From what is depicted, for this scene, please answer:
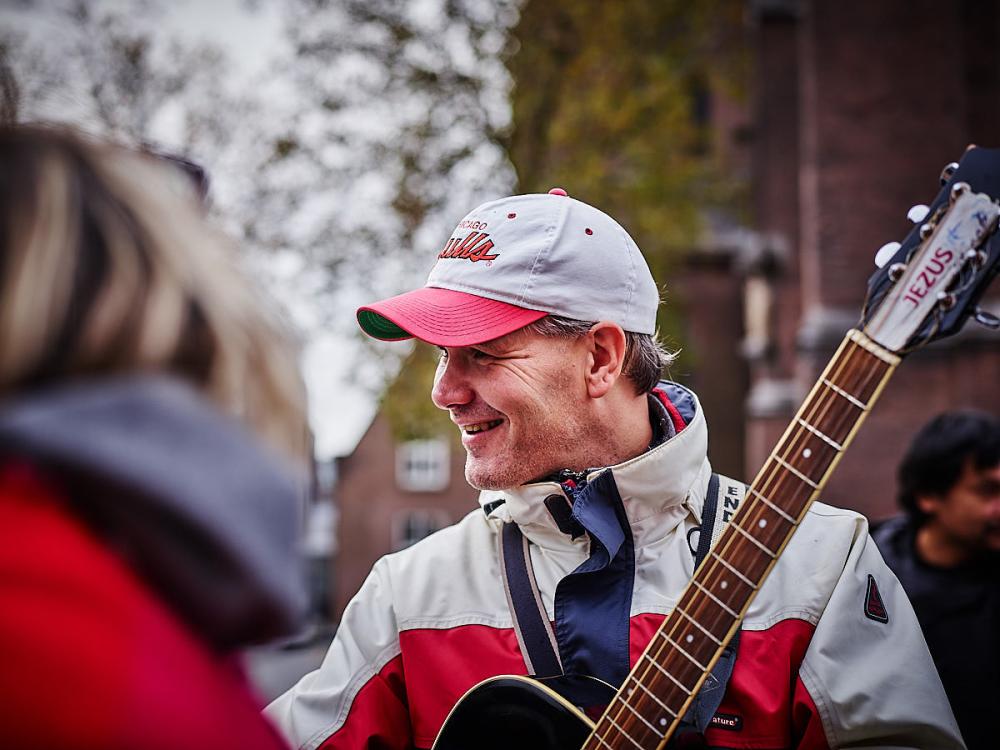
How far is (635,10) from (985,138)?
471 cm

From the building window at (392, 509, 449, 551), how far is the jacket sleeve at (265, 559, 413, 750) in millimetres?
29757

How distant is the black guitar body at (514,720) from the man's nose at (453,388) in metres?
0.63

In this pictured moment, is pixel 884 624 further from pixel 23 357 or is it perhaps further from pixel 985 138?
pixel 985 138

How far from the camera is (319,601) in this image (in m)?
30.9

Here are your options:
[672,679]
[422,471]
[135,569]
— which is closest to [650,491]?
[672,679]

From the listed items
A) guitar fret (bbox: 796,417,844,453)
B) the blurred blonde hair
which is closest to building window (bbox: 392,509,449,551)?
guitar fret (bbox: 796,417,844,453)

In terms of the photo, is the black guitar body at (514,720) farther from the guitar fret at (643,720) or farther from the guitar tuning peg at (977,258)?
the guitar tuning peg at (977,258)

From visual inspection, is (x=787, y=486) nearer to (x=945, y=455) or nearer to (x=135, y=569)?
(x=135, y=569)

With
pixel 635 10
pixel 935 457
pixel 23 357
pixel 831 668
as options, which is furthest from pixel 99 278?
pixel 635 10

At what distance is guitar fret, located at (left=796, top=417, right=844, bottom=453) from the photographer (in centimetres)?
164

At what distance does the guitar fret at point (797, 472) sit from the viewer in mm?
1628

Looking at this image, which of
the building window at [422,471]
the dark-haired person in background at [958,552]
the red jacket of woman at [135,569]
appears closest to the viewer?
the red jacket of woman at [135,569]

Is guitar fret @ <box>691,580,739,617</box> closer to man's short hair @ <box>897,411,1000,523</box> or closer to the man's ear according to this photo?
the man's ear

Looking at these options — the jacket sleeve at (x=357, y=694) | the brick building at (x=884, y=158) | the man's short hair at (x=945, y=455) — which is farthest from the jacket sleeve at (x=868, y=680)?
the brick building at (x=884, y=158)
